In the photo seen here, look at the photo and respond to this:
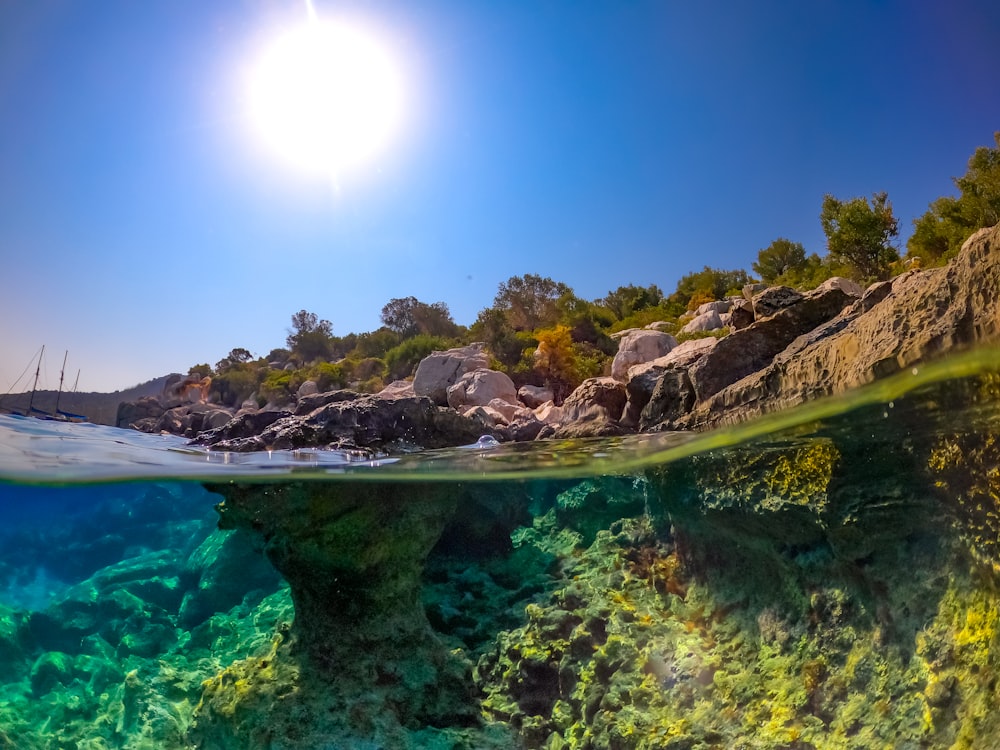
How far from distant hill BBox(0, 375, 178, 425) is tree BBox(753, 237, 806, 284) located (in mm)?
27149

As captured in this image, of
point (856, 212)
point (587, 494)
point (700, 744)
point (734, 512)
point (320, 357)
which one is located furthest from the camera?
point (320, 357)

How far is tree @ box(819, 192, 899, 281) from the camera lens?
14367 millimetres

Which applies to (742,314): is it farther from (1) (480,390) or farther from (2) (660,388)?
(1) (480,390)

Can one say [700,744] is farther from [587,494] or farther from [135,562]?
[135,562]

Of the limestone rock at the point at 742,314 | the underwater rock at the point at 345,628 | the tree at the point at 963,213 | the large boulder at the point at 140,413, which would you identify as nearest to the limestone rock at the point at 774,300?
the limestone rock at the point at 742,314

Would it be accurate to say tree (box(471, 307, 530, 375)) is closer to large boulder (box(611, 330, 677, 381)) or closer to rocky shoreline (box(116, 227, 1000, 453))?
large boulder (box(611, 330, 677, 381))

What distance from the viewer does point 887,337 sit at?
13.3 ft

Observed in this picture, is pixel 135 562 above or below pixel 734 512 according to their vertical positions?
below

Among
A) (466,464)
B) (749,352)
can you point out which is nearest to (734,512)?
(749,352)

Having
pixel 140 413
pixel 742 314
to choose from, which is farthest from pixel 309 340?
pixel 742 314

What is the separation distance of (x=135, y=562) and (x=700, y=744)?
7.01 m

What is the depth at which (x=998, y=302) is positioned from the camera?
3273 mm

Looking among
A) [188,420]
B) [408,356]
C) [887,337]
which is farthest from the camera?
[408,356]

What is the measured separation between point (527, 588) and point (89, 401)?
8.56 meters
